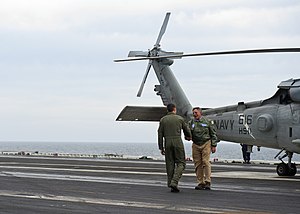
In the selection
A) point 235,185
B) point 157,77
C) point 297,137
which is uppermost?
point 157,77

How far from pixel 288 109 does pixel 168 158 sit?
6.46 m

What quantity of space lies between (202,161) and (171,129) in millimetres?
1152

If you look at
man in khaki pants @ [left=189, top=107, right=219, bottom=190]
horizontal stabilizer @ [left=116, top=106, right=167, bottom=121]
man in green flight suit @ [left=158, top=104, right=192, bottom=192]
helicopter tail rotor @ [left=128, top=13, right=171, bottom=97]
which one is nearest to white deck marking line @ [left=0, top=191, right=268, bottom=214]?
man in green flight suit @ [left=158, top=104, right=192, bottom=192]

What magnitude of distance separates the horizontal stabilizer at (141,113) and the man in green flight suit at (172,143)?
38.4 feet

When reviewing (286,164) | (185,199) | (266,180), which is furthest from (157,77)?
(185,199)

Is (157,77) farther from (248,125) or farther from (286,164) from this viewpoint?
(286,164)

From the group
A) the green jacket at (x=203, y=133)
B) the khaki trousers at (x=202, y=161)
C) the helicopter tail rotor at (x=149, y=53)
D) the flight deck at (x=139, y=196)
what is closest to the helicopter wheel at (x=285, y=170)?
the flight deck at (x=139, y=196)

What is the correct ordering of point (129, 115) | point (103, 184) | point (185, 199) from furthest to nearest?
1. point (129, 115)
2. point (103, 184)
3. point (185, 199)

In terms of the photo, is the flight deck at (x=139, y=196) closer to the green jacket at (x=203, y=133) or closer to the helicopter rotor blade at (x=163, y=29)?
the green jacket at (x=203, y=133)

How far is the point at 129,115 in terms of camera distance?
26.2 meters

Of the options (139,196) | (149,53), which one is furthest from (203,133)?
(149,53)

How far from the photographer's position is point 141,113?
1041 inches

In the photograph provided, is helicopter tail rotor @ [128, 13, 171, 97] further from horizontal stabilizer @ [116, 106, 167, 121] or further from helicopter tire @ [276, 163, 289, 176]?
helicopter tire @ [276, 163, 289, 176]

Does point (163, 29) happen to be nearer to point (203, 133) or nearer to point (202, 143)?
point (203, 133)
